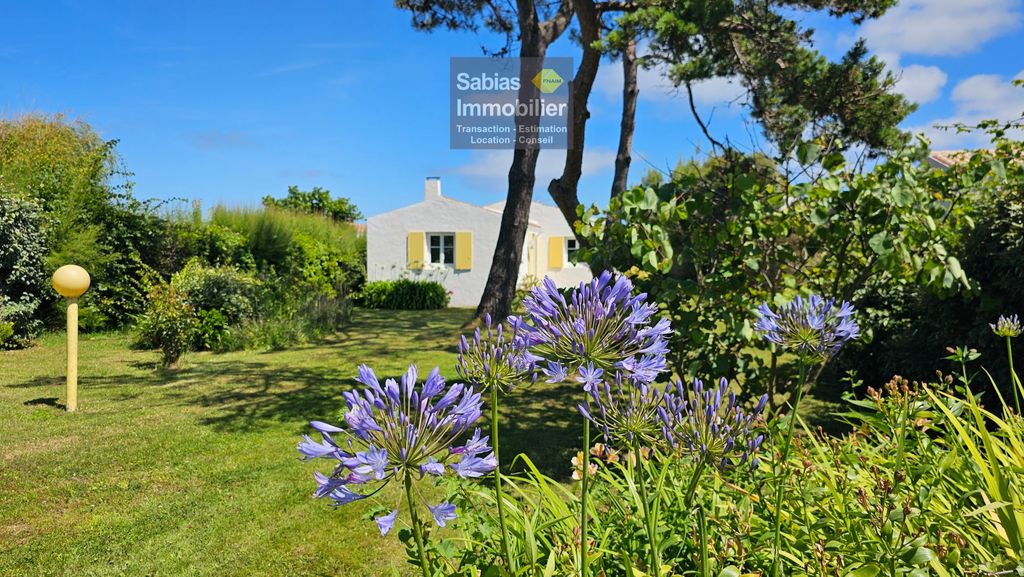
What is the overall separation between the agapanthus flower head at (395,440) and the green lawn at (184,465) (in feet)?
0.37

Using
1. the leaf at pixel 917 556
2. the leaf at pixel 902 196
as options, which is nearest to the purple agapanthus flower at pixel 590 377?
the leaf at pixel 917 556

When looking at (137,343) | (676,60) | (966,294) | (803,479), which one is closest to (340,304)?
(137,343)

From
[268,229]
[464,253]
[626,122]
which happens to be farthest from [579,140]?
[464,253]

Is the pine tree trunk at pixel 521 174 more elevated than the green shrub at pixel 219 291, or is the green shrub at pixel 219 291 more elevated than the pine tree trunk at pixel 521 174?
the pine tree trunk at pixel 521 174

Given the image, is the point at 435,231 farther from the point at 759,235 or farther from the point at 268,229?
the point at 759,235

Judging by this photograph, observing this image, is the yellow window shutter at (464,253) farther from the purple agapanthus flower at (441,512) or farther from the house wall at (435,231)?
the purple agapanthus flower at (441,512)

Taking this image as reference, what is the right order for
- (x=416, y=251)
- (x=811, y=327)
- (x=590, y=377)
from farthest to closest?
(x=416, y=251) → (x=811, y=327) → (x=590, y=377)

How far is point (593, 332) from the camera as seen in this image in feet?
3.99

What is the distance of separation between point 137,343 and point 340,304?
14.4 ft

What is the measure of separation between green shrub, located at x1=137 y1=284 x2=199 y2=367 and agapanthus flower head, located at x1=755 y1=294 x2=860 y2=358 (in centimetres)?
923

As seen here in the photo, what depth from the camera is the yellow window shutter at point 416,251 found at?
781 inches

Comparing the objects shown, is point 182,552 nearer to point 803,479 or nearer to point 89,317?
point 803,479

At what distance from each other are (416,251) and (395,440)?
753 inches

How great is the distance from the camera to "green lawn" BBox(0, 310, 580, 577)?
3555 mm
